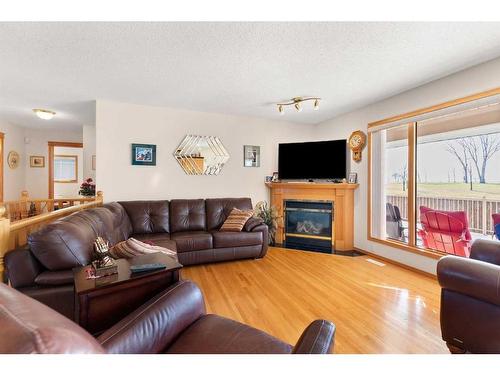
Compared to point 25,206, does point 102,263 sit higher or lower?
lower

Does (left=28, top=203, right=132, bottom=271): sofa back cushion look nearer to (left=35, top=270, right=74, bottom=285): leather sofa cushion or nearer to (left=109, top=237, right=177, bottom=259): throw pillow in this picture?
(left=35, top=270, right=74, bottom=285): leather sofa cushion

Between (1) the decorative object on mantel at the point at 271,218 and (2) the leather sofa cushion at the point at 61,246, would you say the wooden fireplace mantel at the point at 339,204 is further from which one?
(2) the leather sofa cushion at the point at 61,246

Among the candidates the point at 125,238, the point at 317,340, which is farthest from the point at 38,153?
the point at 317,340

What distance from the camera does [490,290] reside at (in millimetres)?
1320

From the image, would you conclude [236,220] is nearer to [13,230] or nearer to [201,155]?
[201,155]

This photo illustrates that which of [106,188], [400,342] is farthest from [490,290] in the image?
[106,188]

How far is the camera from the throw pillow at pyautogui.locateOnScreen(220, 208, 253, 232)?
3.65 metres

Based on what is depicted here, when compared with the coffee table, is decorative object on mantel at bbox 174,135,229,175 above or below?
above

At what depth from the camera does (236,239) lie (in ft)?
11.3

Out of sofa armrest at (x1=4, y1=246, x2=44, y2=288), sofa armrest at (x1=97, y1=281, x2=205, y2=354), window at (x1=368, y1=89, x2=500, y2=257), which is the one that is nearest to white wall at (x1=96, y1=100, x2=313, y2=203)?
window at (x1=368, y1=89, x2=500, y2=257)

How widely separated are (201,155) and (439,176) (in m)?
3.50

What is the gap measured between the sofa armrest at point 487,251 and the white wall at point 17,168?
7467 mm

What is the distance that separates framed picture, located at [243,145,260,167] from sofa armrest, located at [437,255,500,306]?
340 cm

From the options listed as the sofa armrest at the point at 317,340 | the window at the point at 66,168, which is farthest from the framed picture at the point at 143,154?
the window at the point at 66,168
